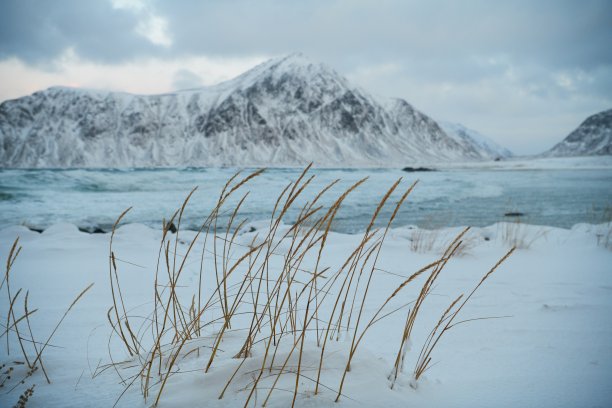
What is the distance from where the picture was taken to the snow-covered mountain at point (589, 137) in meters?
110

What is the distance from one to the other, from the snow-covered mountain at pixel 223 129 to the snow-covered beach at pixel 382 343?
86.9 metres

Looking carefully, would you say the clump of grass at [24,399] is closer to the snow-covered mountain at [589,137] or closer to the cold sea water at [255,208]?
the cold sea water at [255,208]

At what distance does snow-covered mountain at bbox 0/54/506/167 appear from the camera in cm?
9200

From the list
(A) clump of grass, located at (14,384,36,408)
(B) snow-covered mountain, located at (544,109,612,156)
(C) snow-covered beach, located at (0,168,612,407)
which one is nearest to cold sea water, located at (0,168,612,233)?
(C) snow-covered beach, located at (0,168,612,407)

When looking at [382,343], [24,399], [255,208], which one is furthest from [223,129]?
[24,399]

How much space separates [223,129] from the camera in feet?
337

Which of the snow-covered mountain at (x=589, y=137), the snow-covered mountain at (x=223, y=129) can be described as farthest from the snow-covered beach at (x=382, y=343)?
the snow-covered mountain at (x=589, y=137)

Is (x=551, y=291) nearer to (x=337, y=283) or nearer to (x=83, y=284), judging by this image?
(x=337, y=283)

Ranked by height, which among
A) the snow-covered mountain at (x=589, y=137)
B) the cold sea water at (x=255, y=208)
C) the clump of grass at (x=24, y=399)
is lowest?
the cold sea water at (x=255, y=208)

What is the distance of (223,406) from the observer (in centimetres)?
86

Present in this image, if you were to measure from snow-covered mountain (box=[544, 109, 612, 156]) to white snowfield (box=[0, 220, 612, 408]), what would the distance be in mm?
133090

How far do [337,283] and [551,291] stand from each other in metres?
1.75

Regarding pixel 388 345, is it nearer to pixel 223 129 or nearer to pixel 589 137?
pixel 223 129

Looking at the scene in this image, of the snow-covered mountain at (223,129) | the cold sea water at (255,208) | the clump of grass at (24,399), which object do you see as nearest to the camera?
the clump of grass at (24,399)
